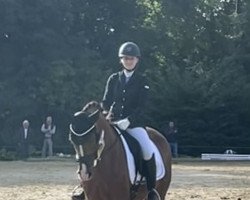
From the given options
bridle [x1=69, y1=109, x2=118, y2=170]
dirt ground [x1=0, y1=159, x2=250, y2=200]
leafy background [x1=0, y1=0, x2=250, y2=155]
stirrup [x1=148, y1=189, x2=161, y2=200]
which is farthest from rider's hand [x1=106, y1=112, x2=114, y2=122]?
leafy background [x1=0, y1=0, x2=250, y2=155]

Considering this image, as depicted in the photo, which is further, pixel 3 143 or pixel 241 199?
pixel 3 143

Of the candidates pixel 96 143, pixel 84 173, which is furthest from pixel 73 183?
pixel 84 173

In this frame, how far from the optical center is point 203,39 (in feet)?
173

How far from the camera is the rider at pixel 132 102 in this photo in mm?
10352

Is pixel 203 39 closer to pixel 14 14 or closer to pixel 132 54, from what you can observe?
pixel 14 14

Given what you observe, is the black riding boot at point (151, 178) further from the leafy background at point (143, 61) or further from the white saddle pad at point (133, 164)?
the leafy background at point (143, 61)

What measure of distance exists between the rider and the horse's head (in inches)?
48.4

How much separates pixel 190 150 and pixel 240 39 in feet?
35.5

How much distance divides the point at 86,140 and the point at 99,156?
524mm

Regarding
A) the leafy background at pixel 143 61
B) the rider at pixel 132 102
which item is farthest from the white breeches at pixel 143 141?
the leafy background at pixel 143 61

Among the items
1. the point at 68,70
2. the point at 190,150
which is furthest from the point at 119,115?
the point at 68,70

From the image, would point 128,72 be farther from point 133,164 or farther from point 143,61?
point 143,61

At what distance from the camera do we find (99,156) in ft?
30.5

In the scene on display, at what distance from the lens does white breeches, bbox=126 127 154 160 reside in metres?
10.3
